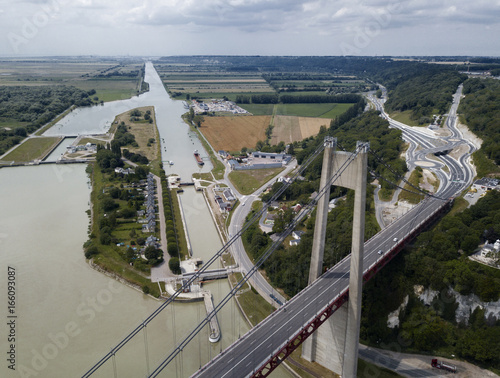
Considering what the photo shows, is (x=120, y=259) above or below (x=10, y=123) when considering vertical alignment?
below

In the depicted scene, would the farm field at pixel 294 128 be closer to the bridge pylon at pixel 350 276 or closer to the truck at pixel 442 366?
the bridge pylon at pixel 350 276

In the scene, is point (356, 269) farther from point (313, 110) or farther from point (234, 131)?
point (313, 110)

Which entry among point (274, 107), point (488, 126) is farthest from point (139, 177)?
point (274, 107)

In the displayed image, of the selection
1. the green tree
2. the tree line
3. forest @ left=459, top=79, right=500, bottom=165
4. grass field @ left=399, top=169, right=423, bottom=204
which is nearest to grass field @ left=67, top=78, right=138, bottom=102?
the tree line

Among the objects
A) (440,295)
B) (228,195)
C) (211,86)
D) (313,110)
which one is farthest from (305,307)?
(211,86)

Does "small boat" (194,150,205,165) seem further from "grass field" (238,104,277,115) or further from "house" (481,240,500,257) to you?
"house" (481,240,500,257)

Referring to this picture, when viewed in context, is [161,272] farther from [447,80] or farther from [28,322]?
[447,80]

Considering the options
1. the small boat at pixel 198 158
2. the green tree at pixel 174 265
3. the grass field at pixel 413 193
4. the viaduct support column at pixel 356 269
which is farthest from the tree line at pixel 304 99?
the viaduct support column at pixel 356 269
